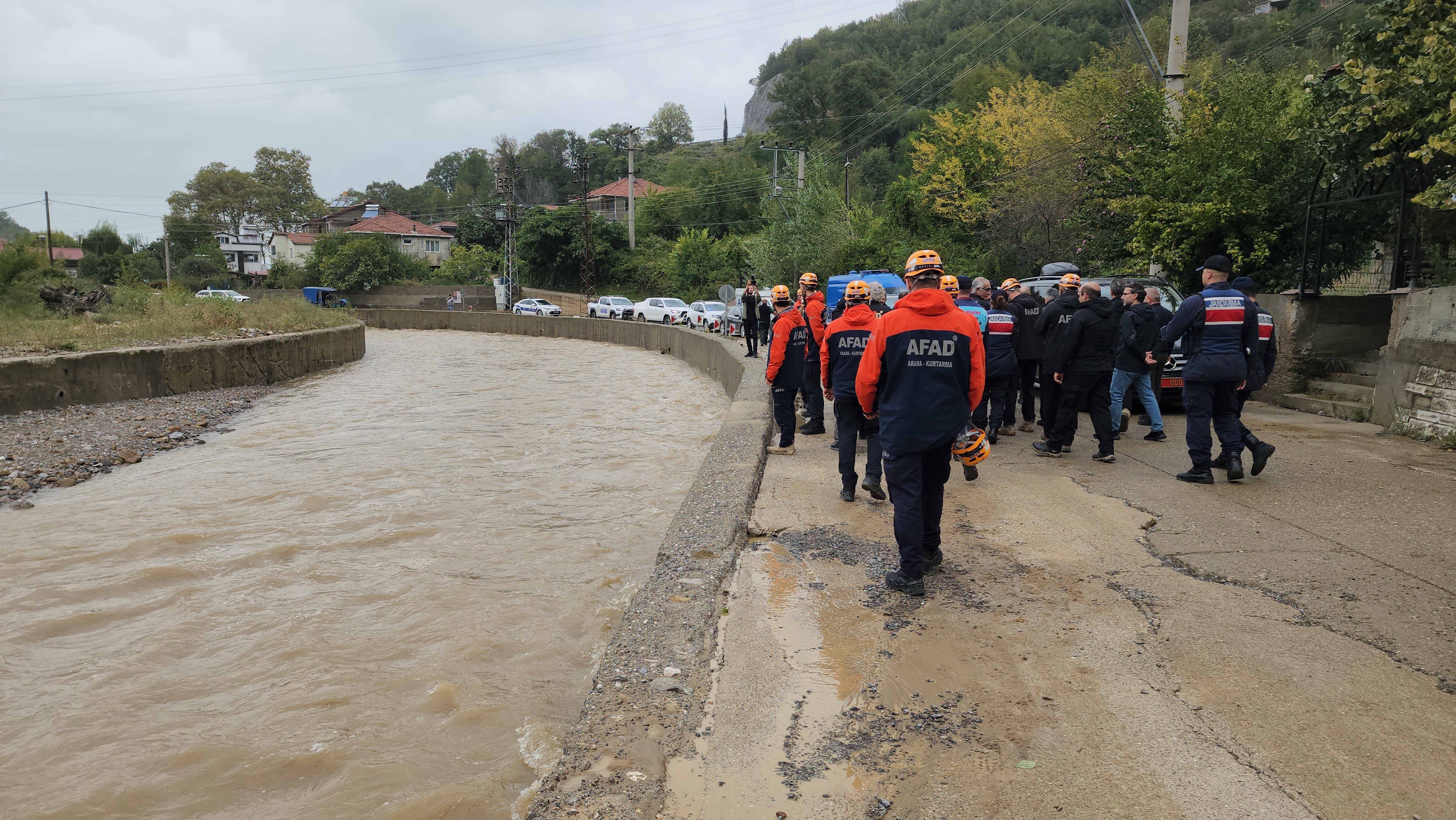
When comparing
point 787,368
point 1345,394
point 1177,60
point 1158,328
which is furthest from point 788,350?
point 1177,60

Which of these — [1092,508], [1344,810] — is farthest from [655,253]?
[1344,810]

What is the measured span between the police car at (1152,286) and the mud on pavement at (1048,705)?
5338 mm

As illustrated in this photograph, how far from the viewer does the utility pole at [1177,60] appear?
15.3m

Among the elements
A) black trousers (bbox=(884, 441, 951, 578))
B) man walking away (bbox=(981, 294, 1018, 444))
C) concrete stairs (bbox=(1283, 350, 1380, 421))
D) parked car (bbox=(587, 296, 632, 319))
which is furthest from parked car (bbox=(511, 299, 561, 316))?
black trousers (bbox=(884, 441, 951, 578))

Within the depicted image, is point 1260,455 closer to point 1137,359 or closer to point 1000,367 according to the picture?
point 1137,359

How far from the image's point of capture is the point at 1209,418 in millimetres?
7426

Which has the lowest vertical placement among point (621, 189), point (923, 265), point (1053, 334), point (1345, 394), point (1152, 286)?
point (1345, 394)

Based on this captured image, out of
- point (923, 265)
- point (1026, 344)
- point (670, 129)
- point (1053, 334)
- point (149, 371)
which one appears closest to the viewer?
point (923, 265)

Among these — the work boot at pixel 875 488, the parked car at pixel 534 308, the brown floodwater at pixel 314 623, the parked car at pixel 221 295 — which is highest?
the parked car at pixel 221 295

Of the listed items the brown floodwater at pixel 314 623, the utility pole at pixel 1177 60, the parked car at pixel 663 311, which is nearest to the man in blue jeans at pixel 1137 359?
the brown floodwater at pixel 314 623

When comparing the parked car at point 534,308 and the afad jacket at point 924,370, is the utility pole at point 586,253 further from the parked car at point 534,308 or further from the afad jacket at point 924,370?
the afad jacket at point 924,370

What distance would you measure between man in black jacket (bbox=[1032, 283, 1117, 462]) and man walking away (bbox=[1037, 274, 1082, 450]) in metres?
0.33

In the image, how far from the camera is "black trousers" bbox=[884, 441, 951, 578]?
4.86 meters

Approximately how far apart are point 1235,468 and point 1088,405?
62.6 inches
